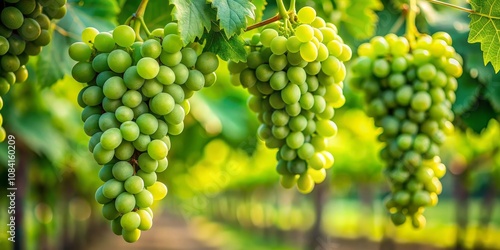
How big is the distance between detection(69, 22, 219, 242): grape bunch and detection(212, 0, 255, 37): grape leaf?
7 cm

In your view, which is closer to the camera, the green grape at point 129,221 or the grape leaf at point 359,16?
the green grape at point 129,221

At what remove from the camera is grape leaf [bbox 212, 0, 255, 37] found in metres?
1.05

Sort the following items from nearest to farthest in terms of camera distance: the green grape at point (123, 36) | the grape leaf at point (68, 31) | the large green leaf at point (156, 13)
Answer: the green grape at point (123, 36), the large green leaf at point (156, 13), the grape leaf at point (68, 31)

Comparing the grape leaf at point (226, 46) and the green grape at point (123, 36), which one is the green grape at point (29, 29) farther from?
the grape leaf at point (226, 46)

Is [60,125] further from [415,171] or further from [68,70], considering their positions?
[415,171]

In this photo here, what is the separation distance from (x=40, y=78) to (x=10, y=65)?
1.75 ft

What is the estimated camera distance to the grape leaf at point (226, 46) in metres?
1.10

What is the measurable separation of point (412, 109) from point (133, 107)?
2.72ft

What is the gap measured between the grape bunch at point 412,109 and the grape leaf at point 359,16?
50 cm

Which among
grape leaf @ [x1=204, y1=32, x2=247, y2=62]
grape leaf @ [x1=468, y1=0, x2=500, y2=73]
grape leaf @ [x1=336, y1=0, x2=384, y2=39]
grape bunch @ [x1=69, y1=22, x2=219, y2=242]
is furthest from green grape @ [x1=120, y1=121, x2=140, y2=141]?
grape leaf @ [x1=336, y1=0, x2=384, y2=39]

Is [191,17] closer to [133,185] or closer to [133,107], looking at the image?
[133,107]

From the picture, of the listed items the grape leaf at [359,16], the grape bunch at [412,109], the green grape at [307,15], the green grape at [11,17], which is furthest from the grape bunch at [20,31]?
the grape leaf at [359,16]

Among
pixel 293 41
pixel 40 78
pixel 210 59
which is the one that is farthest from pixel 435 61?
pixel 40 78

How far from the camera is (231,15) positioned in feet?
3.49
